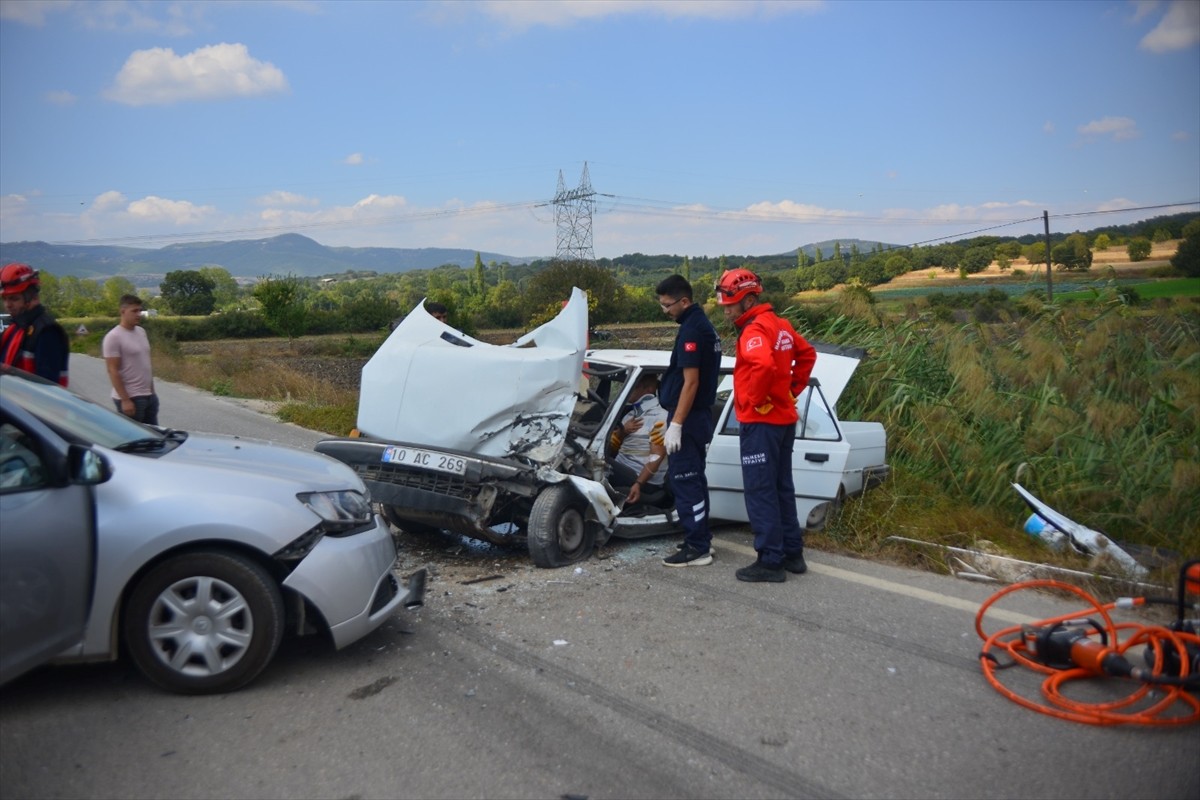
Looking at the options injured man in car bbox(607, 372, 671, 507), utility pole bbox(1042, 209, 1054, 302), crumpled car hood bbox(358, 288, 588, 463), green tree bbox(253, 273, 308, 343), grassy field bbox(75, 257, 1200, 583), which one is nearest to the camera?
crumpled car hood bbox(358, 288, 588, 463)

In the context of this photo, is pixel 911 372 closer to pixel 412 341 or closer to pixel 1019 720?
pixel 412 341

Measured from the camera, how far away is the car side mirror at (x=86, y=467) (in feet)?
12.0

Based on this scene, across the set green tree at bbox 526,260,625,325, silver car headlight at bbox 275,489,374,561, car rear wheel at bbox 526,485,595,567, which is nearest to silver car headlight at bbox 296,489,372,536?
silver car headlight at bbox 275,489,374,561

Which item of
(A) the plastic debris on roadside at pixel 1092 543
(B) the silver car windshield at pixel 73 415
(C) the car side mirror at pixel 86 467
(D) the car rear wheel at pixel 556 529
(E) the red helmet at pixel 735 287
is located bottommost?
(A) the plastic debris on roadside at pixel 1092 543

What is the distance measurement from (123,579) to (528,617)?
204cm

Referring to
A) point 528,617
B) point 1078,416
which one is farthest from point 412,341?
point 1078,416

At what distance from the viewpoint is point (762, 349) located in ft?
18.2

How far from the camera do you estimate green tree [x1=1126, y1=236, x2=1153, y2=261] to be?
12211 mm

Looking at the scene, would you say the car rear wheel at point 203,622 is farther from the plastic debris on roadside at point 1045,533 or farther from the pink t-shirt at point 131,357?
the plastic debris on roadside at point 1045,533

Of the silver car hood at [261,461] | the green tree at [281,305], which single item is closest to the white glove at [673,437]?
the silver car hood at [261,461]

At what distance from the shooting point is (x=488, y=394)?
6.03 meters

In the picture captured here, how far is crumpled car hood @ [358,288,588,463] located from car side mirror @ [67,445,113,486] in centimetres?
244

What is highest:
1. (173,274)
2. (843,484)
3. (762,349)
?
(173,274)

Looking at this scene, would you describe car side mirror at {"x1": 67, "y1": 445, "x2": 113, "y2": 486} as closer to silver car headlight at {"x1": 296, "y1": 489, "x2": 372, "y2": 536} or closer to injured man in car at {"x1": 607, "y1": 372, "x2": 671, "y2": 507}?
silver car headlight at {"x1": 296, "y1": 489, "x2": 372, "y2": 536}
